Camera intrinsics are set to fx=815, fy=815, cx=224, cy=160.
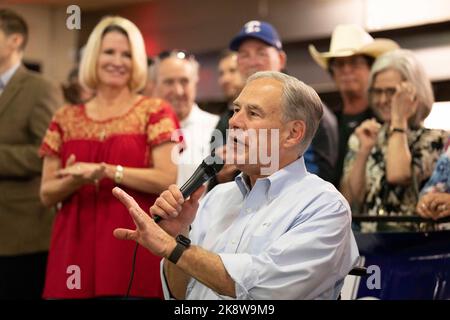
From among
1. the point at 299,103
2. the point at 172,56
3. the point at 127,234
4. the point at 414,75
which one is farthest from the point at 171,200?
the point at 172,56

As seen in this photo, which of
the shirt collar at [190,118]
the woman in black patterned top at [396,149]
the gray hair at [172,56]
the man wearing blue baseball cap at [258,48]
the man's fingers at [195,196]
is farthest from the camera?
the gray hair at [172,56]

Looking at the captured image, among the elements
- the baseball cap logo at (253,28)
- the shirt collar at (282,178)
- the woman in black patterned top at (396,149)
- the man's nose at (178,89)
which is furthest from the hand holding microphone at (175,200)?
the man's nose at (178,89)

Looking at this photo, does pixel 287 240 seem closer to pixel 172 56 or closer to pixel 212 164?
pixel 212 164

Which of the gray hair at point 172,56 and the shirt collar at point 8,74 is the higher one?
the gray hair at point 172,56

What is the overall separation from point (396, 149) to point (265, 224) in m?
0.72

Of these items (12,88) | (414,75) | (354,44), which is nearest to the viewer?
(414,75)

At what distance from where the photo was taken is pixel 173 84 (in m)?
3.30

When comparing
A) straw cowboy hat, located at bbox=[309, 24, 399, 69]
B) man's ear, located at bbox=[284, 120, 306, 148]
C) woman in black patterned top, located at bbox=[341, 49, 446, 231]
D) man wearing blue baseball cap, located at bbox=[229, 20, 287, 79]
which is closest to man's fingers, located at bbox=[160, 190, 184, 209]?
man's ear, located at bbox=[284, 120, 306, 148]

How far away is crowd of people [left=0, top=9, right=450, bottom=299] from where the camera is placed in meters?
1.69

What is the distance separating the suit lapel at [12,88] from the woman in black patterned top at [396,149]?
3.93 ft

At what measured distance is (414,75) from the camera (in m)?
2.43

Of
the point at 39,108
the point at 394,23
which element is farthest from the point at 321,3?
the point at 39,108

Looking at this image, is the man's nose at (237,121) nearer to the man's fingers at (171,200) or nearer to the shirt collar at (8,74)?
the man's fingers at (171,200)

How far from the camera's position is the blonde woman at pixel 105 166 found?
2316mm
